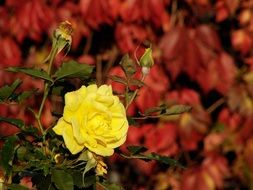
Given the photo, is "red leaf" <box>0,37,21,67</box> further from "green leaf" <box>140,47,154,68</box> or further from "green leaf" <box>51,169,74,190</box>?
"green leaf" <box>51,169,74,190</box>

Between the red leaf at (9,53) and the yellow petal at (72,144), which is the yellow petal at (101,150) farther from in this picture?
the red leaf at (9,53)

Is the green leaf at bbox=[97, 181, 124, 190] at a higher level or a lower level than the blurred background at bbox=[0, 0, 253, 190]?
higher

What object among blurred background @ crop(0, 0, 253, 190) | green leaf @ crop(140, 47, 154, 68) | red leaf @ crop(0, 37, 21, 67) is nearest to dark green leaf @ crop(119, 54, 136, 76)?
green leaf @ crop(140, 47, 154, 68)

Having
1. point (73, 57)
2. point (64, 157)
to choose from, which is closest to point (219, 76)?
point (73, 57)

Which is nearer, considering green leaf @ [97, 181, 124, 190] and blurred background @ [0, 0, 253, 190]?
green leaf @ [97, 181, 124, 190]

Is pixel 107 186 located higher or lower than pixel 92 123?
lower

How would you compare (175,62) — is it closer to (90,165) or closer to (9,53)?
(9,53)

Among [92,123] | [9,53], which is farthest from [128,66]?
[9,53]
